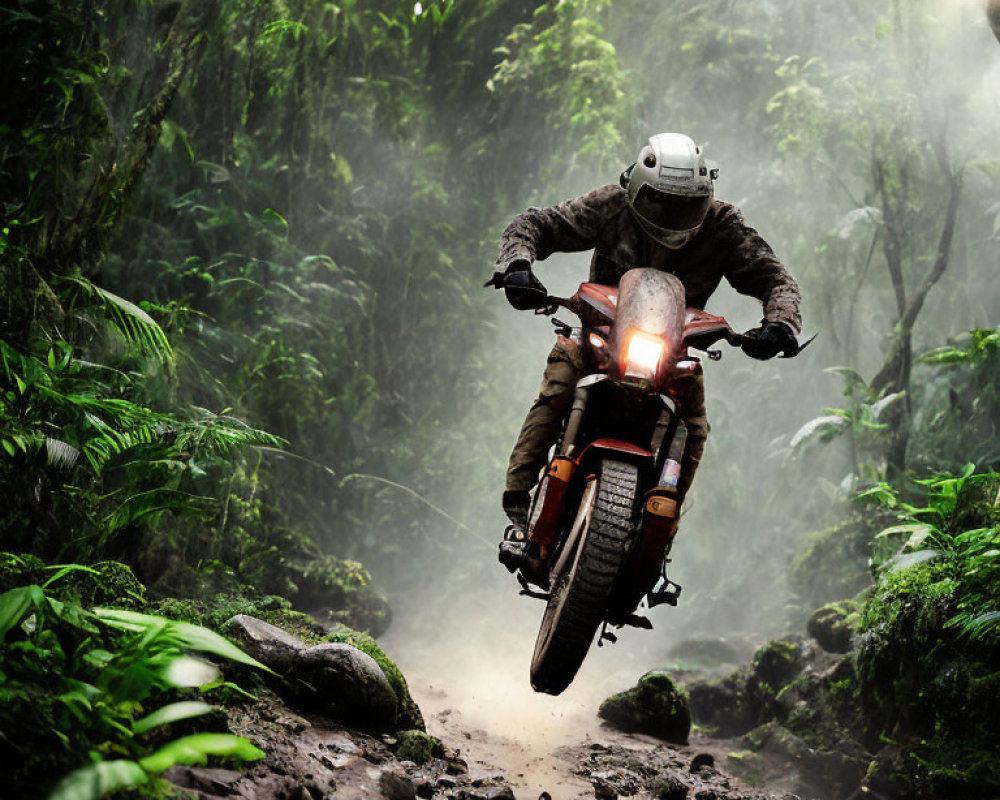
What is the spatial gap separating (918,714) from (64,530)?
17.4 ft

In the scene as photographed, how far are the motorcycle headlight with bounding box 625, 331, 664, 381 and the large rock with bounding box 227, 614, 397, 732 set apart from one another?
1929 millimetres

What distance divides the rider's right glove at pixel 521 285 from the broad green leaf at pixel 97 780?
2.44m

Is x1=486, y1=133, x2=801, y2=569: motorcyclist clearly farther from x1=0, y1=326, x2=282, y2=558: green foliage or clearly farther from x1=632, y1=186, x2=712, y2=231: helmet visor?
x1=0, y1=326, x2=282, y2=558: green foliage

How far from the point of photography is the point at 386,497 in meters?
12.6

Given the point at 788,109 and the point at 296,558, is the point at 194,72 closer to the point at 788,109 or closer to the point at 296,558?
the point at 296,558

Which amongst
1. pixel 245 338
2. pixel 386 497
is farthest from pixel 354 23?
pixel 386 497

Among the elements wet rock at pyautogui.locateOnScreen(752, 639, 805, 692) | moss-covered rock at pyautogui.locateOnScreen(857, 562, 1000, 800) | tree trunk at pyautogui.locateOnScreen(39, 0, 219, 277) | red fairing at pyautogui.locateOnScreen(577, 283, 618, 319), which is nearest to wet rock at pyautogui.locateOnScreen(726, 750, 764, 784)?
moss-covered rock at pyautogui.locateOnScreen(857, 562, 1000, 800)

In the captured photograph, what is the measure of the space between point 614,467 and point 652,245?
1434 mm

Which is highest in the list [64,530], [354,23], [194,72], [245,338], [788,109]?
[788,109]

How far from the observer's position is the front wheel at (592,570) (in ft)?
10.0

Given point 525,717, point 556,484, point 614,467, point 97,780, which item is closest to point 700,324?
point 614,467

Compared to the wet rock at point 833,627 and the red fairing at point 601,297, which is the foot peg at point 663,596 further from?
the wet rock at point 833,627

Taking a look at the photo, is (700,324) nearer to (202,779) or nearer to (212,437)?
(202,779)

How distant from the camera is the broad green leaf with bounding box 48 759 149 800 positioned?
4.91ft
